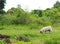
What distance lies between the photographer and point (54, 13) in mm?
45750

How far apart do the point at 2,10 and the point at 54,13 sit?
31.8ft

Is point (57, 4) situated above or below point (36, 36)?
above

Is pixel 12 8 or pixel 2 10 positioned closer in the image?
pixel 2 10

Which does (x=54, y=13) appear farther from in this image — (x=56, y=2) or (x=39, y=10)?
(x=56, y=2)

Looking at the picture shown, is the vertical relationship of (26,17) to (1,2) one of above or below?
below

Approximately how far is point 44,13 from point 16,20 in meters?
15.0

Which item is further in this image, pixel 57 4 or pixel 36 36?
pixel 57 4

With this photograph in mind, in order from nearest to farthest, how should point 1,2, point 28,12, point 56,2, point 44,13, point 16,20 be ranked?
point 16,20
point 28,12
point 1,2
point 44,13
point 56,2

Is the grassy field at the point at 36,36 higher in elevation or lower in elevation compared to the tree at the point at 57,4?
lower

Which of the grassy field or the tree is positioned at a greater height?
the tree

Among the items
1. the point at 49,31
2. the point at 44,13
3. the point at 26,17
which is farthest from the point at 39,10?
the point at 49,31

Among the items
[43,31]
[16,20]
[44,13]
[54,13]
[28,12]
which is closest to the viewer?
[43,31]

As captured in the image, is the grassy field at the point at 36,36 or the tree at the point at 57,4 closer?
the grassy field at the point at 36,36

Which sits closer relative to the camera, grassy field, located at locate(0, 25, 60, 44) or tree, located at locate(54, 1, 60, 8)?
grassy field, located at locate(0, 25, 60, 44)
